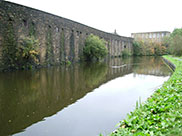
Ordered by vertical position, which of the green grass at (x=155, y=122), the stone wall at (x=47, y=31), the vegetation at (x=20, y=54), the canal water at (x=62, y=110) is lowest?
the canal water at (x=62, y=110)

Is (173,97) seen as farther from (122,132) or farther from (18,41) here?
(18,41)

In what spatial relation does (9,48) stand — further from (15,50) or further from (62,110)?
(62,110)

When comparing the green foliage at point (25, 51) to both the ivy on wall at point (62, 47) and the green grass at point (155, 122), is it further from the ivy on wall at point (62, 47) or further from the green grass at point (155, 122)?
the green grass at point (155, 122)

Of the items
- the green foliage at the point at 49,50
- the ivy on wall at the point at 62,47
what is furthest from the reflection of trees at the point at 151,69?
the green foliage at the point at 49,50

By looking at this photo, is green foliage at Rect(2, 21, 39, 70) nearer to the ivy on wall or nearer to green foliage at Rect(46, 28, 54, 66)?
green foliage at Rect(46, 28, 54, 66)

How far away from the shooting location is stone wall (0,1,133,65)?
43.2 ft

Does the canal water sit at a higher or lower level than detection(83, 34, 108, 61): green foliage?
lower

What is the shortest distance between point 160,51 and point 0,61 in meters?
52.2

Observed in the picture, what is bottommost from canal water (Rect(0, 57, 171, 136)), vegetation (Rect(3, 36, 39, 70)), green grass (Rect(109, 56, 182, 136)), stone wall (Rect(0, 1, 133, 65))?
canal water (Rect(0, 57, 171, 136))

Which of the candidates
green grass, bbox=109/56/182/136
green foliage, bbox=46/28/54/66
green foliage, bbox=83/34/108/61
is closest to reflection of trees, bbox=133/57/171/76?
green foliage, bbox=83/34/108/61

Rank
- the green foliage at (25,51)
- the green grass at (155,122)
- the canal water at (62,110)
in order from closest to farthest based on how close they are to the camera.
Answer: the green grass at (155,122)
the canal water at (62,110)
the green foliage at (25,51)

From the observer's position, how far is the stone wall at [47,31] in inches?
519

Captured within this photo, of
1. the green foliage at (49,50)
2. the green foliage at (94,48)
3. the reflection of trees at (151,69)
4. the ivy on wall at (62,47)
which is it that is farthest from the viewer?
the green foliage at (94,48)

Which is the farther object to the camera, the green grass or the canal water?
the canal water
